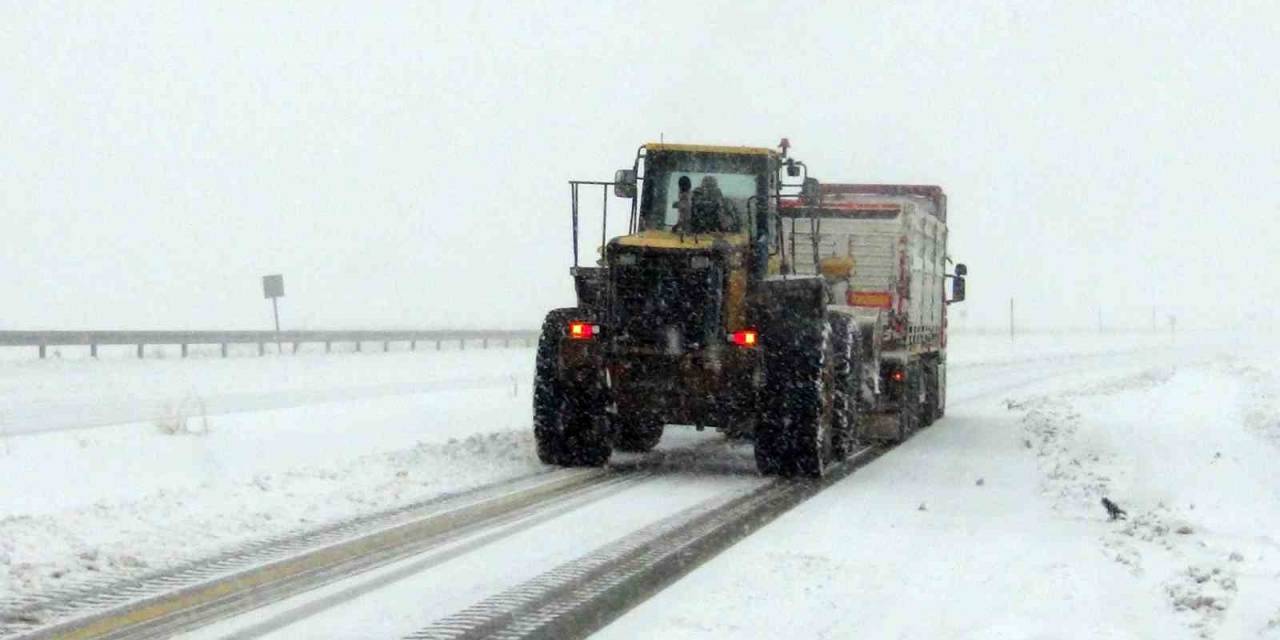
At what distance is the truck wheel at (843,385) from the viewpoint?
1509 cm

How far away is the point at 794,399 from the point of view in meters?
13.8

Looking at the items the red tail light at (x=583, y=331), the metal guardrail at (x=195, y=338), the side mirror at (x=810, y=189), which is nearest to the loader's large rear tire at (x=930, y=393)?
the side mirror at (x=810, y=189)

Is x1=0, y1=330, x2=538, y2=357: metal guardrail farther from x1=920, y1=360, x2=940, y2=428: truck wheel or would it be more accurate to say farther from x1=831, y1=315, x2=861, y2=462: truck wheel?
x1=831, y1=315, x2=861, y2=462: truck wheel

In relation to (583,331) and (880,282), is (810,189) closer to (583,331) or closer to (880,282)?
(583,331)

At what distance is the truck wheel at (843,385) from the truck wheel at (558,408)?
7.84ft

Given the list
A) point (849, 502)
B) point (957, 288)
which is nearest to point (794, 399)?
point (849, 502)

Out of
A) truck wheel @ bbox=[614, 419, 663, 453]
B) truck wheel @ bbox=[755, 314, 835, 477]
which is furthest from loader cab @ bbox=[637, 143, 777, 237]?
truck wheel @ bbox=[614, 419, 663, 453]

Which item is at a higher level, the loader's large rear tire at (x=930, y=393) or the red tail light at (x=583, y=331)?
the red tail light at (x=583, y=331)

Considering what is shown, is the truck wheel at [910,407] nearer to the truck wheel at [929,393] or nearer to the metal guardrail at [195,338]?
the truck wheel at [929,393]

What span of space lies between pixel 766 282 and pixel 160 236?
9222cm

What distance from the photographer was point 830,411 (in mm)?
14641

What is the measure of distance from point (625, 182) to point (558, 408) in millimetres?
2162

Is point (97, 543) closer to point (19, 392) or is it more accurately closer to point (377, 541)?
point (377, 541)

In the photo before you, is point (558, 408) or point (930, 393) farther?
point (930, 393)
